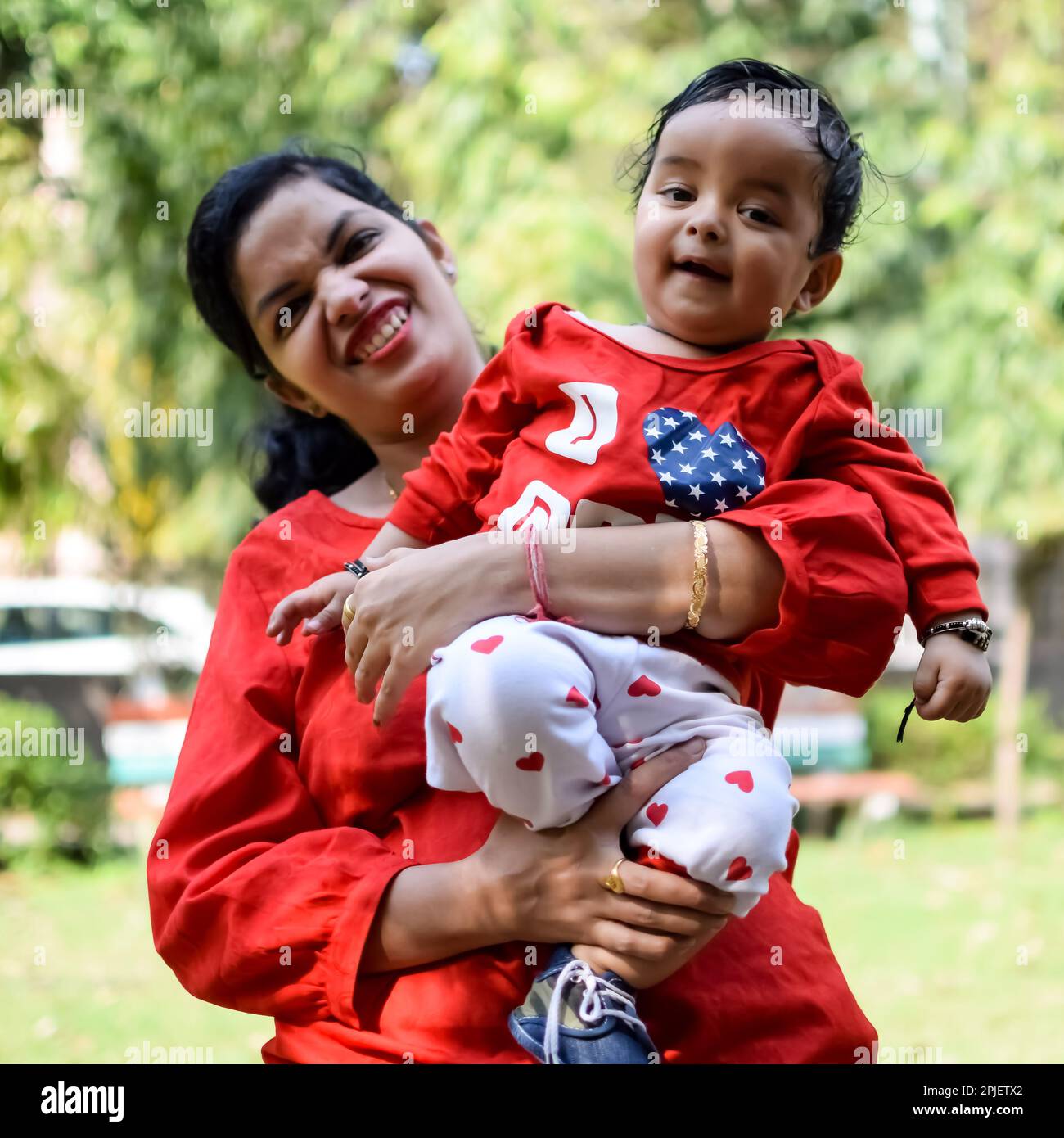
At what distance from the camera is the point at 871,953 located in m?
6.36

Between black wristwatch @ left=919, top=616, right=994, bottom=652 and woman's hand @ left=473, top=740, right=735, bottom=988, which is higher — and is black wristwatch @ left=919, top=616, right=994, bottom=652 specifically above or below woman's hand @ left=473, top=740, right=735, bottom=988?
above

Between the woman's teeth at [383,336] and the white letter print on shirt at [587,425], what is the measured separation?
405 millimetres

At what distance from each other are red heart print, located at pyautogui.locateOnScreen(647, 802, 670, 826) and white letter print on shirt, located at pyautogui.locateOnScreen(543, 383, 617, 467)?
0.41m

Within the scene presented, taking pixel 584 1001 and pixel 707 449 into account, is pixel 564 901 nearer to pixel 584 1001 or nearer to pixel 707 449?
pixel 584 1001

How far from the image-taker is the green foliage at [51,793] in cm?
827

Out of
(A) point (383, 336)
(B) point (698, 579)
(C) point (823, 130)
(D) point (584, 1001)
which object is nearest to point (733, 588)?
(B) point (698, 579)

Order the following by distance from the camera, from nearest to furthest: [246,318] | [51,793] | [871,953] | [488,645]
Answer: [488,645]
[246,318]
[871,953]
[51,793]

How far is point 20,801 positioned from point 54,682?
61.7 inches

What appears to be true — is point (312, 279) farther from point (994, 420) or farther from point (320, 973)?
point (994, 420)

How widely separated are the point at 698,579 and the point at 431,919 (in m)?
0.51

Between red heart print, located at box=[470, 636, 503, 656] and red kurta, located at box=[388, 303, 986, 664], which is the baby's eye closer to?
red kurta, located at box=[388, 303, 986, 664]

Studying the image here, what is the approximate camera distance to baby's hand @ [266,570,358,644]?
172 centimetres

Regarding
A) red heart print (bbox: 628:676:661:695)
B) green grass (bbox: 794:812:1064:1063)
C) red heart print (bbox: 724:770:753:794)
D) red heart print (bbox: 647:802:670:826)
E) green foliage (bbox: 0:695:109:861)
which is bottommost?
green grass (bbox: 794:812:1064:1063)

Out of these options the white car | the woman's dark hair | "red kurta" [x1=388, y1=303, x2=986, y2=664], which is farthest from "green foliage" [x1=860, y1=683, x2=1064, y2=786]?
"red kurta" [x1=388, y1=303, x2=986, y2=664]
